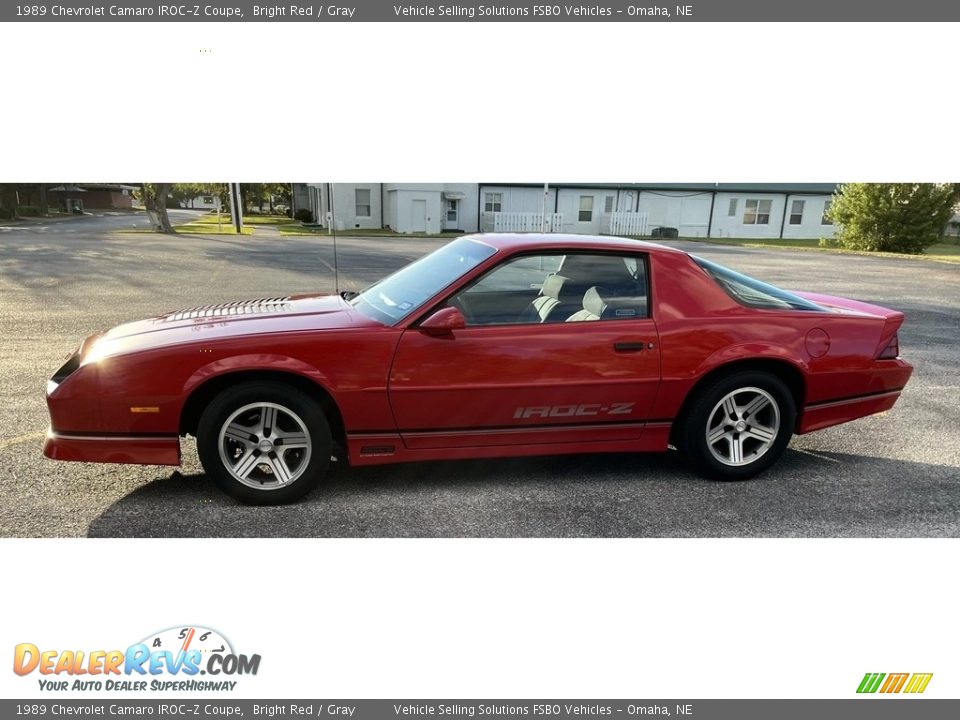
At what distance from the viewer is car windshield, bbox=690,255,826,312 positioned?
382 centimetres

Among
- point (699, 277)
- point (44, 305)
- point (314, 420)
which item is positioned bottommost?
point (44, 305)

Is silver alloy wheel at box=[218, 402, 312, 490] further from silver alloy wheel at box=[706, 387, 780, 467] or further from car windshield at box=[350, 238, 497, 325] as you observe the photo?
silver alloy wheel at box=[706, 387, 780, 467]

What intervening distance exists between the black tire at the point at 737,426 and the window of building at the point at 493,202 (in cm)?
2599

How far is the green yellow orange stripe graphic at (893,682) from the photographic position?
2.32 metres

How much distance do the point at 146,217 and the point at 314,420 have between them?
75.1ft

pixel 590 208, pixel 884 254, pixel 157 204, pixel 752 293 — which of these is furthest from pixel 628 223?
pixel 752 293

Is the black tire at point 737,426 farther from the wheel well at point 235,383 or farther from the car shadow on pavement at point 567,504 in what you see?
the wheel well at point 235,383

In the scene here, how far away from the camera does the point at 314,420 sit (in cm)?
324

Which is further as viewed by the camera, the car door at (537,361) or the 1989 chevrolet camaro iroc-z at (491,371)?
the car door at (537,361)

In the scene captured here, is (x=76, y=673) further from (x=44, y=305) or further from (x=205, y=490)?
(x=44, y=305)

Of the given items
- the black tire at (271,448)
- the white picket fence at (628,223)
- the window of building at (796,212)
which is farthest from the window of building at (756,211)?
the black tire at (271,448)

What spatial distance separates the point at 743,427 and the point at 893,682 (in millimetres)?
1657

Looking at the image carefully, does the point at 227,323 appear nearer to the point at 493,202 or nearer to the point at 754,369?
the point at 754,369

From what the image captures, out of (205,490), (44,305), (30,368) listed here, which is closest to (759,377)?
(205,490)
